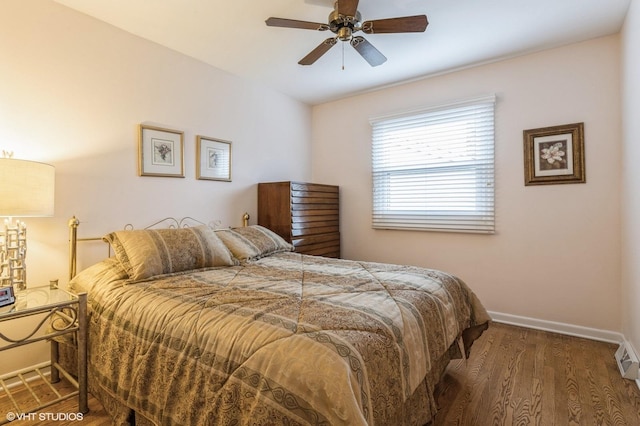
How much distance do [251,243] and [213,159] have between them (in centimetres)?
99

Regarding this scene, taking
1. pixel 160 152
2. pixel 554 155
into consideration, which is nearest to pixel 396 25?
pixel 554 155

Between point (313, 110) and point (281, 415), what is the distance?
399cm

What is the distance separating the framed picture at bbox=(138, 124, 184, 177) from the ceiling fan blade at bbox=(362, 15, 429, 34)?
1.81 m

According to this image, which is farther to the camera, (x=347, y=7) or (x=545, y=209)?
(x=545, y=209)

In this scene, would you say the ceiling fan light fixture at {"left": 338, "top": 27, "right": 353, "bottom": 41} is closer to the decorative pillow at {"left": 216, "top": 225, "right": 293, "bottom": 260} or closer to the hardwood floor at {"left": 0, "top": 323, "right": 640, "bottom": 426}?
the decorative pillow at {"left": 216, "top": 225, "right": 293, "bottom": 260}

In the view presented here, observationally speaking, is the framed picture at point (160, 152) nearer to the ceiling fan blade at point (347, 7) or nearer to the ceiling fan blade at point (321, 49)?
the ceiling fan blade at point (321, 49)

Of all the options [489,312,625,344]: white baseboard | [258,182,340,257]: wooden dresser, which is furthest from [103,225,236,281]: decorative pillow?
[489,312,625,344]: white baseboard

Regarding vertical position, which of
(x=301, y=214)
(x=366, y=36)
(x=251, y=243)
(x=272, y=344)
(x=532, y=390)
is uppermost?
(x=366, y=36)

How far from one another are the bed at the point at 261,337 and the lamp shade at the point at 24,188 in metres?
0.45

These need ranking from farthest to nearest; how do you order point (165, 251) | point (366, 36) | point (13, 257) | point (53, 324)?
point (366, 36)
point (165, 251)
point (53, 324)
point (13, 257)

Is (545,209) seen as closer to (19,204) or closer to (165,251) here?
(165,251)

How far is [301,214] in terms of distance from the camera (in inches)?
135

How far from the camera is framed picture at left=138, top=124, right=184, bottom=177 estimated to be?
2553 mm

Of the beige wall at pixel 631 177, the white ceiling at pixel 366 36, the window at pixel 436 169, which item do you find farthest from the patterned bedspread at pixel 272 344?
the white ceiling at pixel 366 36
